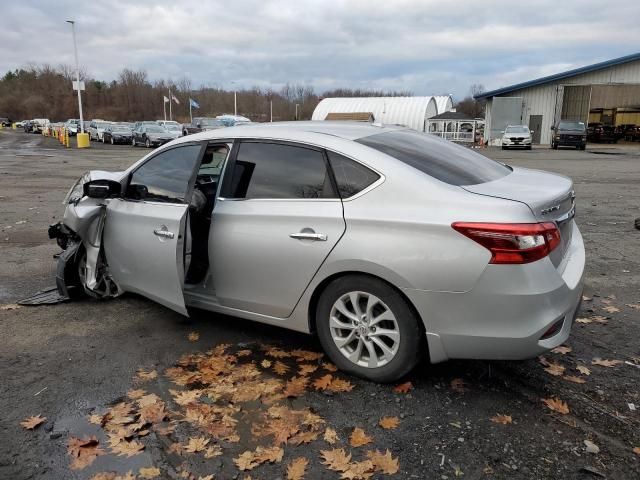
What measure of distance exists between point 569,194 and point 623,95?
188 feet

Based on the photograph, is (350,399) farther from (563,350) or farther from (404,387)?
(563,350)

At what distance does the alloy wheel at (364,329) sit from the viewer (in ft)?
10.9

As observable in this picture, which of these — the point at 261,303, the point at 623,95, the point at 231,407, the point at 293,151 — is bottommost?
the point at 231,407

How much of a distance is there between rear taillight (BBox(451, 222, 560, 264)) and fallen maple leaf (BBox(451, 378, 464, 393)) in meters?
1.03

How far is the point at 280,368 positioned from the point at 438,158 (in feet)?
6.22

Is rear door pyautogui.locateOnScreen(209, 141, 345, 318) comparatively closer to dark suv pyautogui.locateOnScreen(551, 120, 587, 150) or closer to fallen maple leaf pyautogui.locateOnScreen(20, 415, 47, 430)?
fallen maple leaf pyautogui.locateOnScreen(20, 415, 47, 430)

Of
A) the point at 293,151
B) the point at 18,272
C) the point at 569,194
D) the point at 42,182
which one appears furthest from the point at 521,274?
the point at 42,182

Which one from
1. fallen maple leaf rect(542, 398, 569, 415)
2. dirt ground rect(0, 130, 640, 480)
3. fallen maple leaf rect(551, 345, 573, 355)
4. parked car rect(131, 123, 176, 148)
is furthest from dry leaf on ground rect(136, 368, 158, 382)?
parked car rect(131, 123, 176, 148)

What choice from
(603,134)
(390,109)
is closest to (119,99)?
(390,109)

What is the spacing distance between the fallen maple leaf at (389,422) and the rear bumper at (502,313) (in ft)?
1.43

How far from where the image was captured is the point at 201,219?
4.22m

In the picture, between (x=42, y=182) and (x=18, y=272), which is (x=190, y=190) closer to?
(x=18, y=272)

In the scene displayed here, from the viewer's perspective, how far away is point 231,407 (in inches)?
129

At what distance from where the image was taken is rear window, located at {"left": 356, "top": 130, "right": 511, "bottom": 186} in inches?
136
